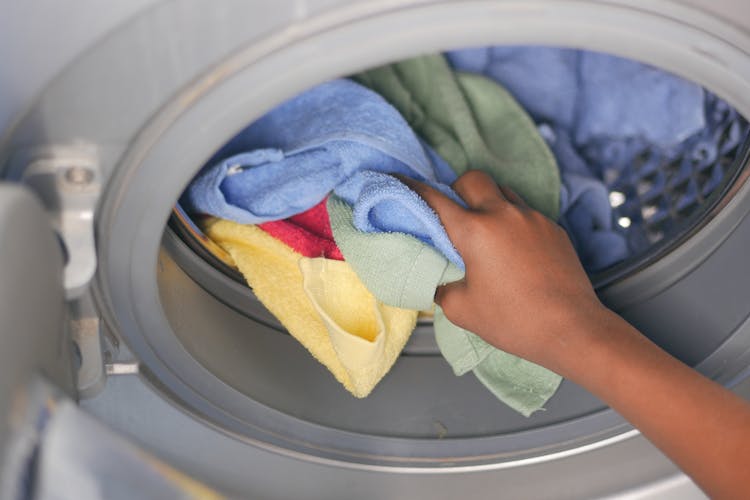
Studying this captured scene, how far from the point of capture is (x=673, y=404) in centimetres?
63

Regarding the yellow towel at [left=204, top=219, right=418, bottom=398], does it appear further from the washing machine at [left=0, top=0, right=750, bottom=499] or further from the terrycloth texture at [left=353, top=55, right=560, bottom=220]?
the terrycloth texture at [left=353, top=55, right=560, bottom=220]

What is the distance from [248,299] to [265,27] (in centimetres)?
39

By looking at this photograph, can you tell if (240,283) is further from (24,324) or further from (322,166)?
(24,324)

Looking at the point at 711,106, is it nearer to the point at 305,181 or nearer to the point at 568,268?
the point at 568,268

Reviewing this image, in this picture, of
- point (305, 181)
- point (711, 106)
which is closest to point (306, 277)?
point (305, 181)

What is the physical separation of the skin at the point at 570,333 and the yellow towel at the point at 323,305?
67 millimetres

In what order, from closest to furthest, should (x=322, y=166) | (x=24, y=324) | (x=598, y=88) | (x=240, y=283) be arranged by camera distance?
(x=24, y=324)
(x=322, y=166)
(x=240, y=283)
(x=598, y=88)

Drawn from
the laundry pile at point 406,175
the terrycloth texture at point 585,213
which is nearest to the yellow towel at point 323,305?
the laundry pile at point 406,175

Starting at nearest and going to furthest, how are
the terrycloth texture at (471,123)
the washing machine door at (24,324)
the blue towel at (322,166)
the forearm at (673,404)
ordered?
the washing machine door at (24,324) < the forearm at (673,404) < the blue towel at (322,166) < the terrycloth texture at (471,123)

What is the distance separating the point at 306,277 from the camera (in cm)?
76

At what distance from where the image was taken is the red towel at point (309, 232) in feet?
2.55

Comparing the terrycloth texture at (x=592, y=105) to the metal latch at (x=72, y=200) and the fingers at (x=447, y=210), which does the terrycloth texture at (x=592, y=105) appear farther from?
the metal latch at (x=72, y=200)

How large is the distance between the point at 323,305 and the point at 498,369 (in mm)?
178

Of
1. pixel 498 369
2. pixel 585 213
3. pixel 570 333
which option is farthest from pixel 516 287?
pixel 585 213
